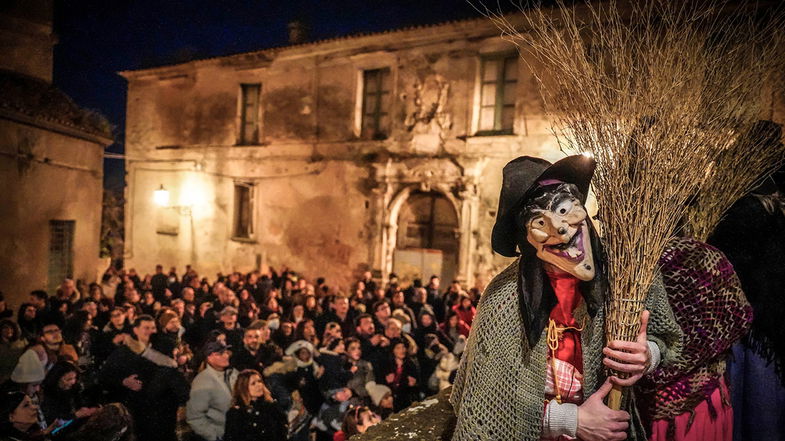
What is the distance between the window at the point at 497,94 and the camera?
1251 cm

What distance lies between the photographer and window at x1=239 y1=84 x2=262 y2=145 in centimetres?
1655

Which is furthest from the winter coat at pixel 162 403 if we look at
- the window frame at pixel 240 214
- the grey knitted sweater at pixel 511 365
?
the window frame at pixel 240 214

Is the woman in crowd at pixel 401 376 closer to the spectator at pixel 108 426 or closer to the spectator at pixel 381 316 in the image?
the spectator at pixel 381 316

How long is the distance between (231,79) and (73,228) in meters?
7.67

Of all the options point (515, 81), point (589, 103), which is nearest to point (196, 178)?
point (515, 81)

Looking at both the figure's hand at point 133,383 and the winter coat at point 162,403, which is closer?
the winter coat at point 162,403

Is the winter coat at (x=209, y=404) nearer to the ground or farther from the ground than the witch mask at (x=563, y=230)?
nearer to the ground

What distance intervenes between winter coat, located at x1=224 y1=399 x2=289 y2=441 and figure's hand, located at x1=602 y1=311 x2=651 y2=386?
3489 mm

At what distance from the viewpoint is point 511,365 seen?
193cm

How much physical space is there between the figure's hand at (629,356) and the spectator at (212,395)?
384cm

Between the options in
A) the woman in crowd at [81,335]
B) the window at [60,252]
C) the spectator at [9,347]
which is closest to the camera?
the spectator at [9,347]

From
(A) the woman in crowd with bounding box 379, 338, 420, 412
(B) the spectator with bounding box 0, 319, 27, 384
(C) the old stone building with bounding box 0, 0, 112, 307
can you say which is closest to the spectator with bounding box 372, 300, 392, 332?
(A) the woman in crowd with bounding box 379, 338, 420, 412

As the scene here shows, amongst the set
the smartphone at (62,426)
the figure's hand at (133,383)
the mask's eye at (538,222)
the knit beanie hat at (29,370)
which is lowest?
the smartphone at (62,426)

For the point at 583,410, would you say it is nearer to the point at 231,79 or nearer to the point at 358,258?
the point at 358,258
